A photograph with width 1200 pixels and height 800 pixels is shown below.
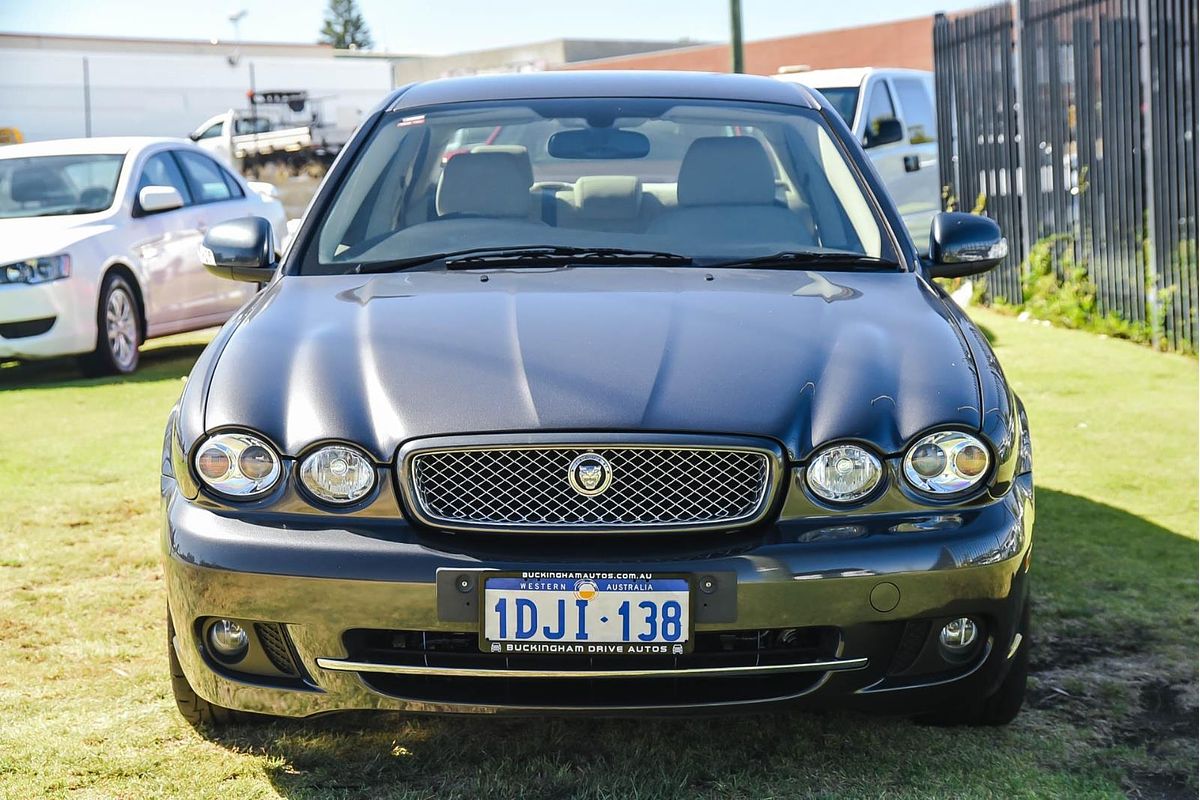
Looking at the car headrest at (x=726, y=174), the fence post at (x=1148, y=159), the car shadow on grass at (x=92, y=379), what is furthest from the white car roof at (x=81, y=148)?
the car headrest at (x=726, y=174)

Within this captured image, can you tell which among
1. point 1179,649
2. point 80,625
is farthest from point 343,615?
point 1179,649

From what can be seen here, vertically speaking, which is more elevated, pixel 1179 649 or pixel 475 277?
pixel 475 277

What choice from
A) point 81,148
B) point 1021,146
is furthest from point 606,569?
point 1021,146

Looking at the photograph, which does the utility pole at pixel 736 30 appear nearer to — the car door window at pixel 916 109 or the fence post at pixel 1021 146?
the car door window at pixel 916 109

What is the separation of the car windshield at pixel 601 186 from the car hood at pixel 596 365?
1.35ft

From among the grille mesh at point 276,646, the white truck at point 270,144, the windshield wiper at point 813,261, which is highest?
the white truck at point 270,144

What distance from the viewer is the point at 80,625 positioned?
411cm

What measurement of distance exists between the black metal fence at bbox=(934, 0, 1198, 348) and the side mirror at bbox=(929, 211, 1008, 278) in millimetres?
5501

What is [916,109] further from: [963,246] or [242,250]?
[242,250]

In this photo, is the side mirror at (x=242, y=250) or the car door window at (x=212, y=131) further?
the car door window at (x=212, y=131)

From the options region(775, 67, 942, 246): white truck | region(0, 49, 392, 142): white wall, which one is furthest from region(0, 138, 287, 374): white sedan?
region(0, 49, 392, 142): white wall

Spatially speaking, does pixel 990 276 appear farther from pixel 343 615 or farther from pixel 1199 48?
pixel 343 615

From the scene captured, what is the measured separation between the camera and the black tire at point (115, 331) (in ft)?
30.2

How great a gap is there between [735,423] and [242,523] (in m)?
0.94
